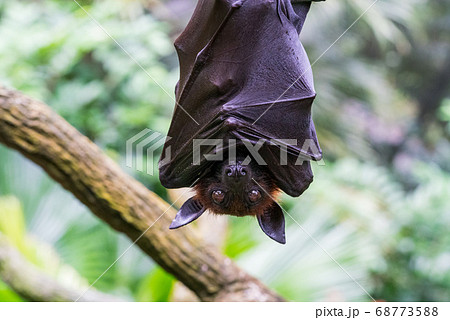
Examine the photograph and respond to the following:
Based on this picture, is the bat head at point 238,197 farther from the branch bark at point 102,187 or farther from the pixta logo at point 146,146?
the pixta logo at point 146,146

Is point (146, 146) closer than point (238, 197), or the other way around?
point (238, 197)

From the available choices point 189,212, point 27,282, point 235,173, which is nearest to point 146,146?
point 27,282

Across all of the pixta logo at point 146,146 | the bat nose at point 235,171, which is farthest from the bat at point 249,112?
the pixta logo at point 146,146

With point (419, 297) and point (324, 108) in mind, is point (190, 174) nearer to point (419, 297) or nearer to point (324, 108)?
point (419, 297)

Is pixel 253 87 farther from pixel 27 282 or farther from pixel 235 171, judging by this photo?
pixel 27 282

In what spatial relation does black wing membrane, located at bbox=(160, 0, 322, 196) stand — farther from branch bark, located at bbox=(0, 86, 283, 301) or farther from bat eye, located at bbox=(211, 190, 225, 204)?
branch bark, located at bbox=(0, 86, 283, 301)

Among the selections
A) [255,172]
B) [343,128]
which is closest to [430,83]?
[343,128]

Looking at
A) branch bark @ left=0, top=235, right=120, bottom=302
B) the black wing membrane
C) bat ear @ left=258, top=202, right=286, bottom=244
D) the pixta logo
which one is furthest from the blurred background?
the black wing membrane
